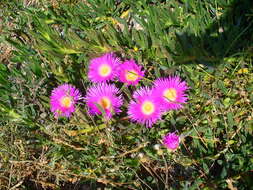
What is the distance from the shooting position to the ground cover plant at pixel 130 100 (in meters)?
1.53

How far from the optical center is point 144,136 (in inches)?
63.4

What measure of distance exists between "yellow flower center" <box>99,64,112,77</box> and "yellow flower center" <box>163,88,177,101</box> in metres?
0.30

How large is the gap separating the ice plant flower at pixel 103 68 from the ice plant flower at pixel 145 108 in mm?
161

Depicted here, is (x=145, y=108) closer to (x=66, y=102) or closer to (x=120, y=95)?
(x=120, y=95)

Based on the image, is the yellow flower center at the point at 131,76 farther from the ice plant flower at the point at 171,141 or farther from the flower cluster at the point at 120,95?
the ice plant flower at the point at 171,141

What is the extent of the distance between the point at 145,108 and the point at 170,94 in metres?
0.13

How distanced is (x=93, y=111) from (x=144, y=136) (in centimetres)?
27

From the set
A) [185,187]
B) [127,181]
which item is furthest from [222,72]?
[127,181]

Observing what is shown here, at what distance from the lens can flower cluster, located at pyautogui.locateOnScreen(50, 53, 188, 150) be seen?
1.57m

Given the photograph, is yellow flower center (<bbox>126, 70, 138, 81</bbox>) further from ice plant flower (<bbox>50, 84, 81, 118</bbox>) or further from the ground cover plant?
ice plant flower (<bbox>50, 84, 81, 118</bbox>)

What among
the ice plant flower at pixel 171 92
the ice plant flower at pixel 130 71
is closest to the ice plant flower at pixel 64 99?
the ice plant flower at pixel 130 71

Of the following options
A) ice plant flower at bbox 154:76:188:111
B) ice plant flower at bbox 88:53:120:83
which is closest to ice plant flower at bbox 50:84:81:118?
ice plant flower at bbox 88:53:120:83

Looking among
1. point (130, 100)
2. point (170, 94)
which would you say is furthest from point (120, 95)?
point (170, 94)

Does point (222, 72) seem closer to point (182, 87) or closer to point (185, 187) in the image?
point (182, 87)
